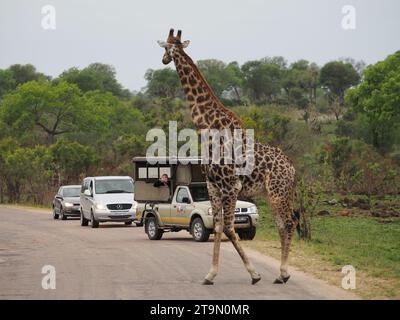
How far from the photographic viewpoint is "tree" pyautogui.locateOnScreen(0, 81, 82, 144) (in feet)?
256

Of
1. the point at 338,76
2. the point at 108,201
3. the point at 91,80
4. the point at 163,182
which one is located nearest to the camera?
the point at 163,182

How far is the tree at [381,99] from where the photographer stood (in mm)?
54906

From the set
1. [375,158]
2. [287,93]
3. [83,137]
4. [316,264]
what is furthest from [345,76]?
[316,264]

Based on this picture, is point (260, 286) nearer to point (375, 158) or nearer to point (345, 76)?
point (375, 158)

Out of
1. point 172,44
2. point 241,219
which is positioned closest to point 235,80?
point 241,219

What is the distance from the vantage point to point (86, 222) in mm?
31828

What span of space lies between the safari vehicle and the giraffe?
7744 mm

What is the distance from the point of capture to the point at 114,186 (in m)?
31.3

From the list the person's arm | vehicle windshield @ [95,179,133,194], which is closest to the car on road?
vehicle windshield @ [95,179,133,194]

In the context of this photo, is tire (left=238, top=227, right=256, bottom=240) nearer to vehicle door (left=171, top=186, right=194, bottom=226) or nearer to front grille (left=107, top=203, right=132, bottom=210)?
vehicle door (left=171, top=186, right=194, bottom=226)

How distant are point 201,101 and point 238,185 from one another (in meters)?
1.80

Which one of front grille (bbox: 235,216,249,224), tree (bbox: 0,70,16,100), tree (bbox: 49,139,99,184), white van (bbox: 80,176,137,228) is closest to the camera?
front grille (bbox: 235,216,249,224)

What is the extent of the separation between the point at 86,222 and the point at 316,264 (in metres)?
16.4

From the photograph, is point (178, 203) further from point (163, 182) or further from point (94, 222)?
point (94, 222)
